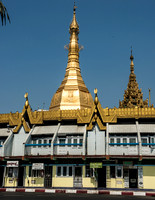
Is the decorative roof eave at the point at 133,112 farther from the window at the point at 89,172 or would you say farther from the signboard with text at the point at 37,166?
the signboard with text at the point at 37,166

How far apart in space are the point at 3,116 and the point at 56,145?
8419 millimetres

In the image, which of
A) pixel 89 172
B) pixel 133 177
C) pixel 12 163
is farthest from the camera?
pixel 12 163

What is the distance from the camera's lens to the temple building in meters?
25.5

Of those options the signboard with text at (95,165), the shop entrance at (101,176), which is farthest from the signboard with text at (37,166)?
the shop entrance at (101,176)

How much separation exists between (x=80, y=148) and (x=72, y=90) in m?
18.0

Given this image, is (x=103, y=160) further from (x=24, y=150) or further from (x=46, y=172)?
(x=24, y=150)

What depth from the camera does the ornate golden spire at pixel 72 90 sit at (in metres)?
42.8

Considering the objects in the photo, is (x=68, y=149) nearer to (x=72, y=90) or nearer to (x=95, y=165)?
(x=95, y=165)

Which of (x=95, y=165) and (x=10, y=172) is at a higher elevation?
(x=95, y=165)

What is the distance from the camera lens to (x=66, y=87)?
1750 inches

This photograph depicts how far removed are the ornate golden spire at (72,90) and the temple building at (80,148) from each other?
12.8 meters

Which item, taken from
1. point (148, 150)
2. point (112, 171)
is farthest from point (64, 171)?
point (148, 150)

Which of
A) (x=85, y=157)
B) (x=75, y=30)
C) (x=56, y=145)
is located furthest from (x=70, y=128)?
(x=75, y=30)

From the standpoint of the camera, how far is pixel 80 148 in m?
27.0
